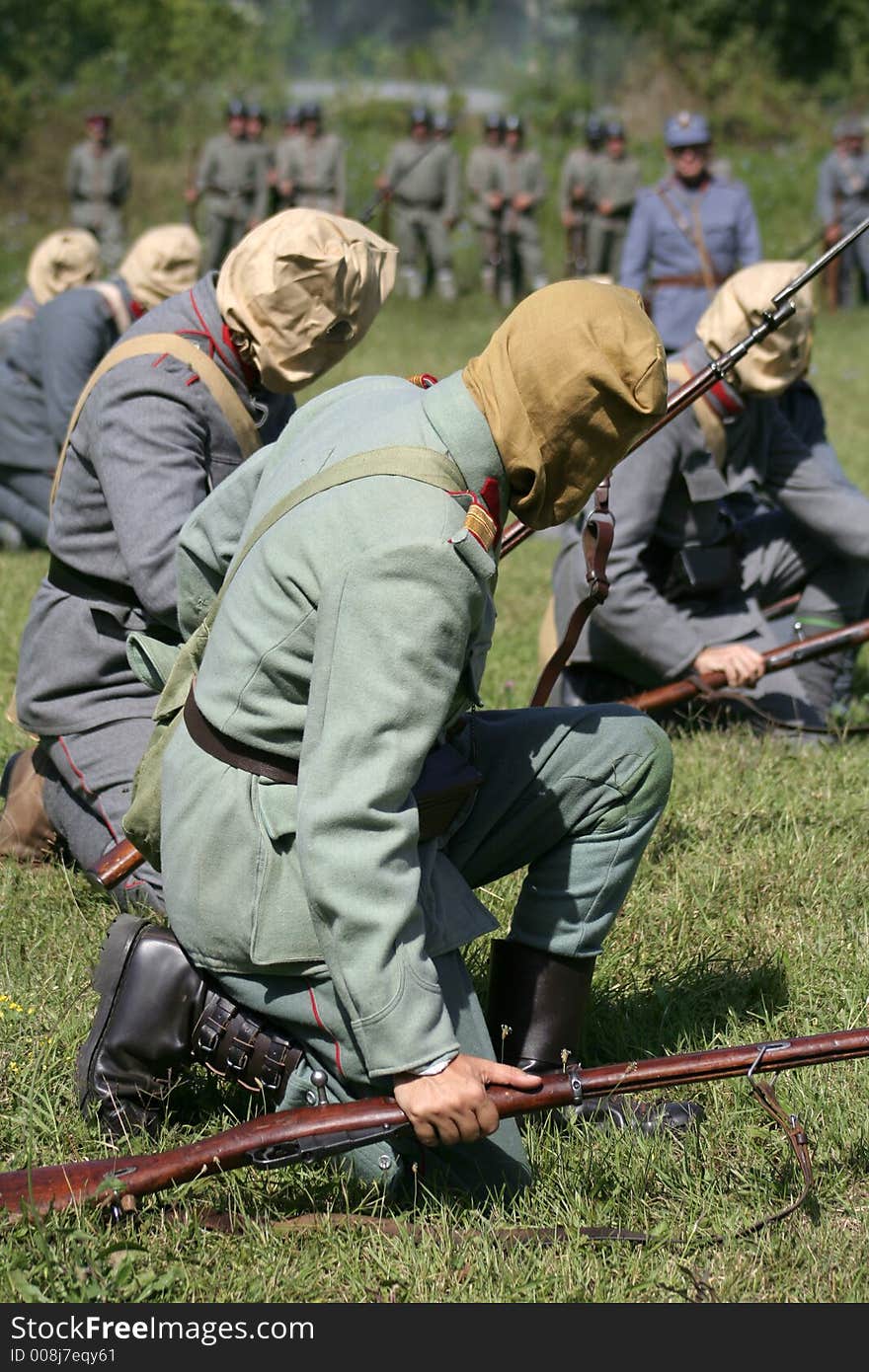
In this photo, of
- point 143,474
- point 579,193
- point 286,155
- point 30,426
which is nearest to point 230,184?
point 286,155

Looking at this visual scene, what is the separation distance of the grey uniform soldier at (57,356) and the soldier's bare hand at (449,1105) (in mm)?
4882

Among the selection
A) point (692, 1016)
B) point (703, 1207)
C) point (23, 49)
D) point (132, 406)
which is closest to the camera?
point (703, 1207)

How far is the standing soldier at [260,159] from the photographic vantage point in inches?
779

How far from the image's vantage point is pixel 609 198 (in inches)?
778

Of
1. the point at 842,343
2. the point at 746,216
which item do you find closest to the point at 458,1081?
the point at 746,216

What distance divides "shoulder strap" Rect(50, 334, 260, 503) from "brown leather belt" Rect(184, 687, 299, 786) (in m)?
1.43

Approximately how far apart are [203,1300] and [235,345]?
2266 millimetres

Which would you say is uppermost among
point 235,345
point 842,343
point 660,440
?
point 235,345

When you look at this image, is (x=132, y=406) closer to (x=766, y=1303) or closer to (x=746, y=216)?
(x=766, y=1303)

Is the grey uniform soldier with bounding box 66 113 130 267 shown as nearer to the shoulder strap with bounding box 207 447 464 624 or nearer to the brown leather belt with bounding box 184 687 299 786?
the brown leather belt with bounding box 184 687 299 786

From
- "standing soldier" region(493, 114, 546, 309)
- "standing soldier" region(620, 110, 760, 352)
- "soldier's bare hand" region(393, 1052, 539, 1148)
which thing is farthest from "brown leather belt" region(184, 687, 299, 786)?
"standing soldier" region(493, 114, 546, 309)

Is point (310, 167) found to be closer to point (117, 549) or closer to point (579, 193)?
point (579, 193)

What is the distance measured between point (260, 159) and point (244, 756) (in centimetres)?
1830

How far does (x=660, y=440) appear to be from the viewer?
511 centimetres
